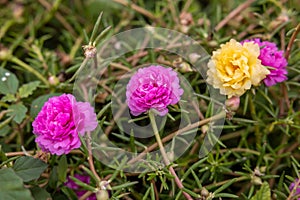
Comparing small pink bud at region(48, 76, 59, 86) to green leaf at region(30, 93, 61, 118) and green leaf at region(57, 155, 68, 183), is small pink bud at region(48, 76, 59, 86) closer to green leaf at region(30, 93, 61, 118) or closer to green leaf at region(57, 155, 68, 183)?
green leaf at region(30, 93, 61, 118)

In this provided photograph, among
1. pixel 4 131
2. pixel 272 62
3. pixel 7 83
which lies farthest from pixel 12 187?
pixel 272 62

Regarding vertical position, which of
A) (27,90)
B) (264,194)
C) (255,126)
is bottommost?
(264,194)

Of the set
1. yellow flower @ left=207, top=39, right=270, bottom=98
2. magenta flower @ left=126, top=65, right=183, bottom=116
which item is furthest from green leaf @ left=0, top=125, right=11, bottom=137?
yellow flower @ left=207, top=39, right=270, bottom=98

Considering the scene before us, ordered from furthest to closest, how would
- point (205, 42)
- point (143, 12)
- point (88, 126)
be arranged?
1. point (143, 12)
2. point (205, 42)
3. point (88, 126)

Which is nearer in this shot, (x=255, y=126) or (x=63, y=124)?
(x=63, y=124)

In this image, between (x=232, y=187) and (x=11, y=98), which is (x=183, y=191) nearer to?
(x=232, y=187)

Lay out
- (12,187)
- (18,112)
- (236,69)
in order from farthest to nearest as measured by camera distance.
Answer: (18,112) → (236,69) → (12,187)

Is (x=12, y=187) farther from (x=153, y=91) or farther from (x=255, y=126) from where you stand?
(x=255, y=126)

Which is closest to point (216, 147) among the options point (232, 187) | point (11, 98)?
point (232, 187)
